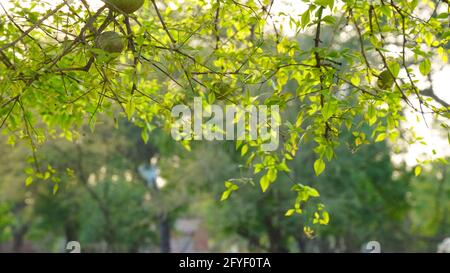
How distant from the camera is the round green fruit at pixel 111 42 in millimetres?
4543

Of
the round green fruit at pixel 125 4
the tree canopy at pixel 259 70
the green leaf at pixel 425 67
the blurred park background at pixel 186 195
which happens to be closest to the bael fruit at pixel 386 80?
the tree canopy at pixel 259 70

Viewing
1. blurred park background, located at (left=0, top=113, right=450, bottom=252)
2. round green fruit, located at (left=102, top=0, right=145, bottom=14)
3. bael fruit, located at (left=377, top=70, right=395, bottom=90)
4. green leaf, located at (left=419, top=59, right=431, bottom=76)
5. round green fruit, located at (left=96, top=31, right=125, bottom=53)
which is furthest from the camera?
blurred park background, located at (left=0, top=113, right=450, bottom=252)

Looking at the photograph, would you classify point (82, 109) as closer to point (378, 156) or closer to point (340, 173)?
point (340, 173)

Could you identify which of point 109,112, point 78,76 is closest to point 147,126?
point 109,112

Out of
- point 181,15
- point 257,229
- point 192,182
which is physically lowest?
point 257,229

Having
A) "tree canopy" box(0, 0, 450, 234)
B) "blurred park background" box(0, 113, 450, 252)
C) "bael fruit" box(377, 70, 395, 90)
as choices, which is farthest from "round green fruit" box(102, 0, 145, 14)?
"blurred park background" box(0, 113, 450, 252)

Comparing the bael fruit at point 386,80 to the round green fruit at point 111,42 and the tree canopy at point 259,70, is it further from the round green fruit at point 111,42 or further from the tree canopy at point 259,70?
the round green fruit at point 111,42

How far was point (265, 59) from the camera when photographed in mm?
6129

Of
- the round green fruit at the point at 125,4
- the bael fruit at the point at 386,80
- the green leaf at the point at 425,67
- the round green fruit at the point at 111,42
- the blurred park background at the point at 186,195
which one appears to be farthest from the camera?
the blurred park background at the point at 186,195

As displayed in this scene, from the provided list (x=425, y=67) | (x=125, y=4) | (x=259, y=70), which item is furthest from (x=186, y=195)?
(x=125, y=4)

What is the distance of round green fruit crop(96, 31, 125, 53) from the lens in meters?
4.54

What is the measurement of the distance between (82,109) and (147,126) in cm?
73

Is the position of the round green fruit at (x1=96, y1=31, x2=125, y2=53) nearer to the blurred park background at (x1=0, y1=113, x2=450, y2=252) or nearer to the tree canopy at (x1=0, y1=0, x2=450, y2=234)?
the tree canopy at (x1=0, y1=0, x2=450, y2=234)

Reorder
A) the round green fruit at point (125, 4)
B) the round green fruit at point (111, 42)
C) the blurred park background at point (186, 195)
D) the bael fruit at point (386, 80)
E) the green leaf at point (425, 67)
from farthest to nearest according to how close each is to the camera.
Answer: the blurred park background at point (186, 195)
the bael fruit at point (386, 80)
the green leaf at point (425, 67)
the round green fruit at point (111, 42)
the round green fruit at point (125, 4)
